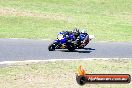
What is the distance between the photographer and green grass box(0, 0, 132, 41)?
97.0ft

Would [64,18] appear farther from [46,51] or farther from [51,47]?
[46,51]

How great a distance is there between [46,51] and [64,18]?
17.1 metres

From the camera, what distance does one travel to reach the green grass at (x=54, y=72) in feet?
46.0

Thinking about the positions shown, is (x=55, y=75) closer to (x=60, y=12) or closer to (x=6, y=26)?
(x=6, y=26)

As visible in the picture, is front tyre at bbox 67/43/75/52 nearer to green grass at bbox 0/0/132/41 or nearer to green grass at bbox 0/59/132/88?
green grass at bbox 0/59/132/88

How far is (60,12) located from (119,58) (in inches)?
866

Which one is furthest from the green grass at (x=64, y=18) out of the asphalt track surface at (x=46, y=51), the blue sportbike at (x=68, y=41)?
the blue sportbike at (x=68, y=41)

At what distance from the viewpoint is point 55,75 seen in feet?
51.0

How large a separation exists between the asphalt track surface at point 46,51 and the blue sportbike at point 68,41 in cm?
29

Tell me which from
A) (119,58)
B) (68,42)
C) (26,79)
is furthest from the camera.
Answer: (68,42)

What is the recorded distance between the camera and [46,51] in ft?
69.6

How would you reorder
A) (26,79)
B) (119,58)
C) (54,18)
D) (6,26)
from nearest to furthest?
(26,79) → (119,58) → (6,26) → (54,18)

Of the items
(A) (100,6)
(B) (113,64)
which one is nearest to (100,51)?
(B) (113,64)

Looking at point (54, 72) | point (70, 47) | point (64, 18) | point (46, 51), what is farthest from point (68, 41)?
point (64, 18)
